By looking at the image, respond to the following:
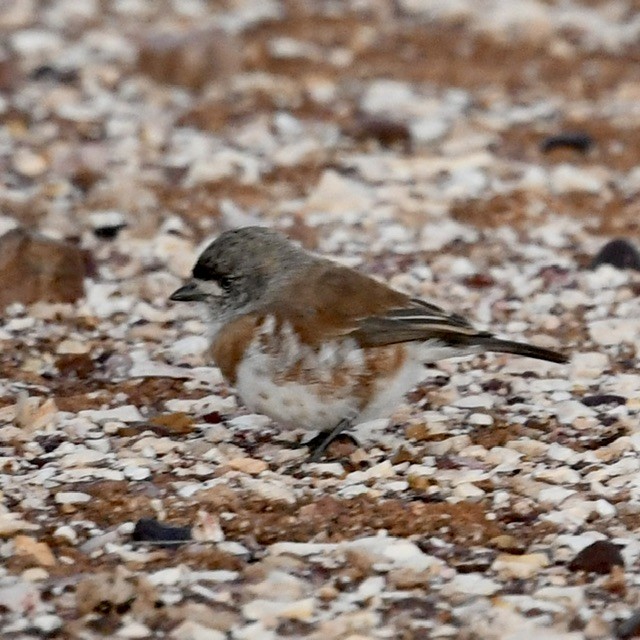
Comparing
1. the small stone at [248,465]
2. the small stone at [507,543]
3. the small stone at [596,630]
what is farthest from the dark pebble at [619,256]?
the small stone at [596,630]

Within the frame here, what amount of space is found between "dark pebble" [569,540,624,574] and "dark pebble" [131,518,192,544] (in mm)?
1151

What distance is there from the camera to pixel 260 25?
35.3ft

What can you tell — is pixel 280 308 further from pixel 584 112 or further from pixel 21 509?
pixel 584 112

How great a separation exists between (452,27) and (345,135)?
2159 mm

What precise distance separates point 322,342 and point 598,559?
1309 millimetres

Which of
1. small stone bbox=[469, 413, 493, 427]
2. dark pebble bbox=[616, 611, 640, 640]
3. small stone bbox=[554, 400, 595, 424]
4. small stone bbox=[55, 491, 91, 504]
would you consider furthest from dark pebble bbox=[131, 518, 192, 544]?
small stone bbox=[554, 400, 595, 424]

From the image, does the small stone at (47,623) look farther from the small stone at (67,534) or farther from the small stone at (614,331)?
the small stone at (614,331)

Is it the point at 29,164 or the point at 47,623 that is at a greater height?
the point at 29,164

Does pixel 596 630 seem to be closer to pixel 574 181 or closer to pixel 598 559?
pixel 598 559

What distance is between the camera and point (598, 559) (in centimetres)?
464

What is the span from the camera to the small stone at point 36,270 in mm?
6922

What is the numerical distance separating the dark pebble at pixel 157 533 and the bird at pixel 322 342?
78 centimetres

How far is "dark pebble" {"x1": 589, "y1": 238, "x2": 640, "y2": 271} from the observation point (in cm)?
747

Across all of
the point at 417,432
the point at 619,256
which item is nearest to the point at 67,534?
the point at 417,432
